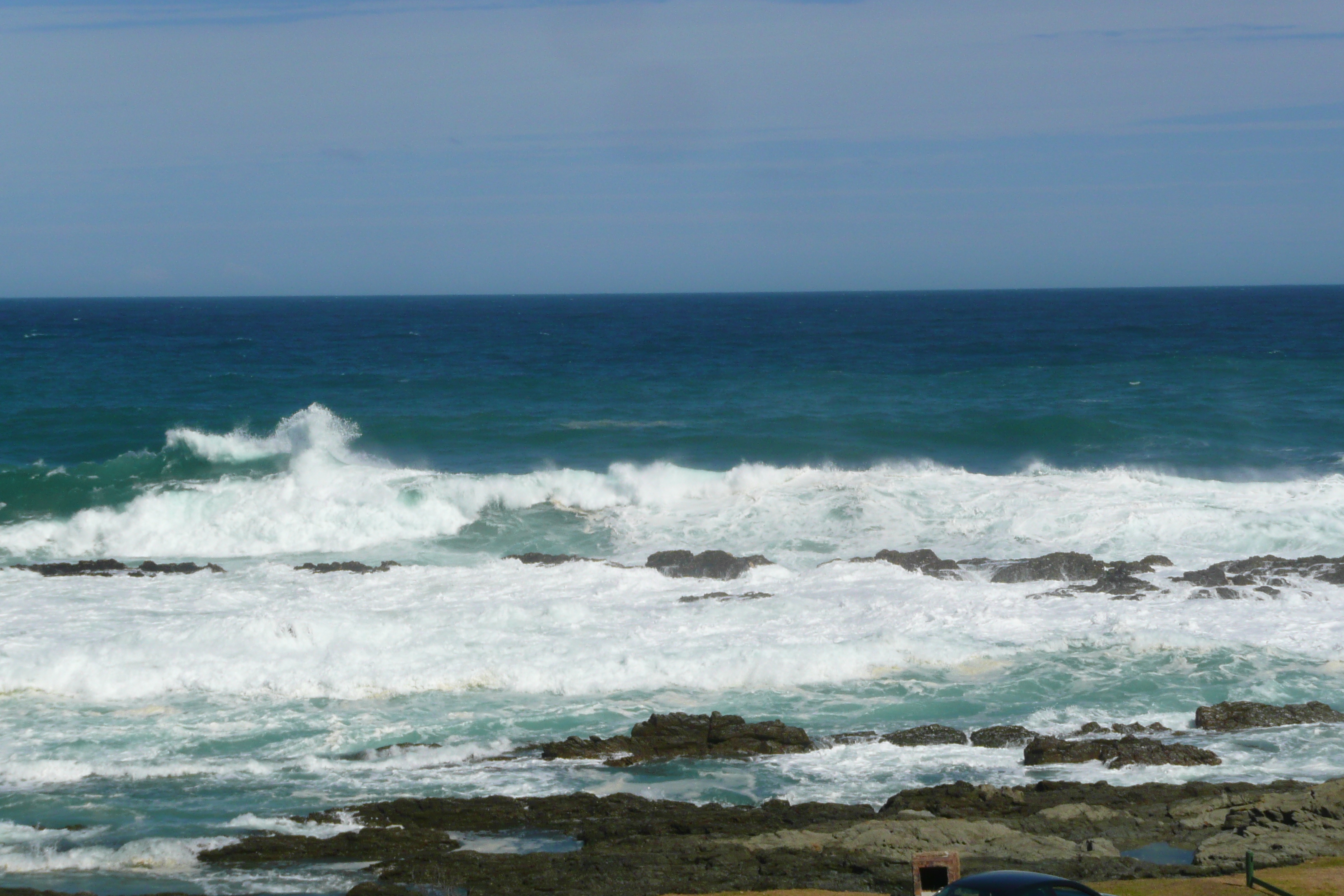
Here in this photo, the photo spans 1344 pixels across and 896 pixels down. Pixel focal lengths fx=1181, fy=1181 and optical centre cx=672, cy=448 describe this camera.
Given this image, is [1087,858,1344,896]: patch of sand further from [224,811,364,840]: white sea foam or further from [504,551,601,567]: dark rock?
[504,551,601,567]: dark rock

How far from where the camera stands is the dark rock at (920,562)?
22922 millimetres

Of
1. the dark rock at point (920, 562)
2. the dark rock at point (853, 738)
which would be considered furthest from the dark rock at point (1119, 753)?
the dark rock at point (920, 562)

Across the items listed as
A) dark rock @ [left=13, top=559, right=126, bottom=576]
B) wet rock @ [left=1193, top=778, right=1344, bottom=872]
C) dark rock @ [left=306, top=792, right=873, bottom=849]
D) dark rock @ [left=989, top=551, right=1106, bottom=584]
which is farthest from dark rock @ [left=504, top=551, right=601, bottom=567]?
wet rock @ [left=1193, top=778, right=1344, bottom=872]

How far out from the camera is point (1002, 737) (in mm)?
14562

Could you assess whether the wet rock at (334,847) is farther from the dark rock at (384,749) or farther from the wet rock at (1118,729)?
the wet rock at (1118,729)

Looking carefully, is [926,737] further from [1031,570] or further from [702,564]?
[702,564]

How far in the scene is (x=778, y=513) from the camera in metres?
28.9

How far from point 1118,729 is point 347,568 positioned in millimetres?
15149

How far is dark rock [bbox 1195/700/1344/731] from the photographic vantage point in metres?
14.8

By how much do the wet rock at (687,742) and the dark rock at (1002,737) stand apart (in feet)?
6.73

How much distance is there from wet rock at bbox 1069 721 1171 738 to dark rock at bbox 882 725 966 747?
144cm

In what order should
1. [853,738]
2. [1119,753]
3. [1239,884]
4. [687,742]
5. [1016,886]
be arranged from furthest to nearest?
[853,738] < [687,742] < [1119,753] < [1239,884] < [1016,886]

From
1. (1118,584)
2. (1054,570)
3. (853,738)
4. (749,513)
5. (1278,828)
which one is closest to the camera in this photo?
(1278,828)

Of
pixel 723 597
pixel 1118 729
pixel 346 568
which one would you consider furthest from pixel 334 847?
pixel 346 568
